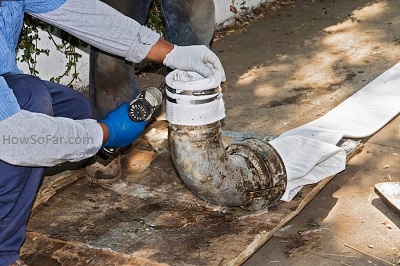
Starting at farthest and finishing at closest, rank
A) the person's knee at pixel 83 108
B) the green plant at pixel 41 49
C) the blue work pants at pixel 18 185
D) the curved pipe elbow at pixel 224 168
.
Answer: the green plant at pixel 41 49 < the person's knee at pixel 83 108 < the curved pipe elbow at pixel 224 168 < the blue work pants at pixel 18 185

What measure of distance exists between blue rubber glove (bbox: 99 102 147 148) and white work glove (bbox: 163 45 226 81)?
11.1 inches

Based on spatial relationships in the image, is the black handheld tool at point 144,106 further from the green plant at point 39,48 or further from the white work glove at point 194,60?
the green plant at point 39,48

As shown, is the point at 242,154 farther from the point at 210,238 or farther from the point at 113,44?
the point at 113,44

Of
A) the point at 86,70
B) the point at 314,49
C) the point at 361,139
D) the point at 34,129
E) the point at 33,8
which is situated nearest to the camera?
the point at 34,129

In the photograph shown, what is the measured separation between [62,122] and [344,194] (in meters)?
1.41

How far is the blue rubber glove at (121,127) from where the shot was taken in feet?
10.2

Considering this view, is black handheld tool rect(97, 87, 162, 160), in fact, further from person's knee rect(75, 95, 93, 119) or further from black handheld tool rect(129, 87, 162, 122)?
person's knee rect(75, 95, 93, 119)

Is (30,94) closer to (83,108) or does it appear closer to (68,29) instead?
(68,29)

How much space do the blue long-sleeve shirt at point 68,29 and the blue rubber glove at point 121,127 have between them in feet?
0.33

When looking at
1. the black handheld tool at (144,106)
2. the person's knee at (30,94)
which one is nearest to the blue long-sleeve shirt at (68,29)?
the person's knee at (30,94)

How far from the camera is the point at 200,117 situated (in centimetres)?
316

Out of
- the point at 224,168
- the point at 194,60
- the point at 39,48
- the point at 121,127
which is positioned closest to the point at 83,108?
the point at 121,127

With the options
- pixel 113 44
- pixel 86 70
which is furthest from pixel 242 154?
pixel 86 70

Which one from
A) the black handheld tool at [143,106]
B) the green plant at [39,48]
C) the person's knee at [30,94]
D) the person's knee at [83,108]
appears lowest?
the green plant at [39,48]
